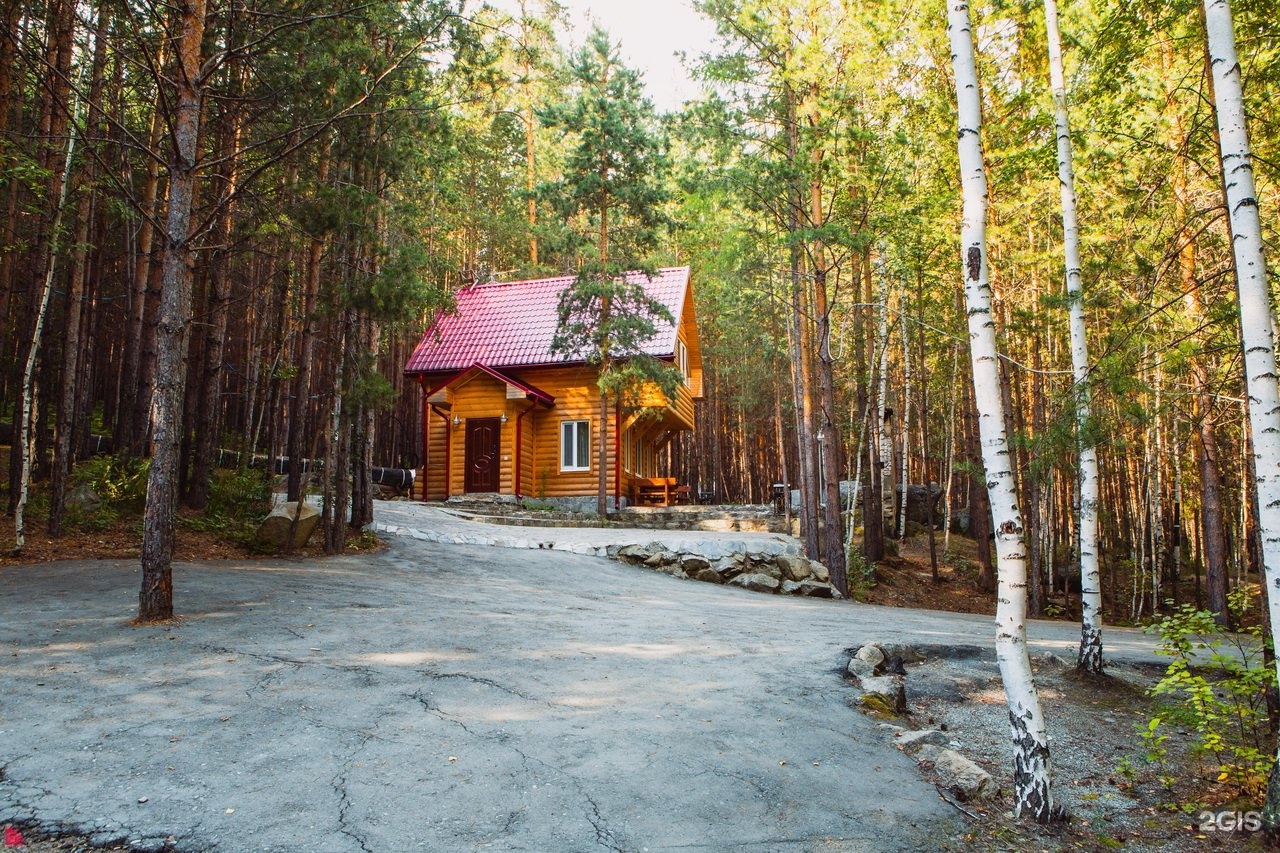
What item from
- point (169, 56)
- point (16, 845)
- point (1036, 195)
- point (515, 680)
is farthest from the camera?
point (1036, 195)

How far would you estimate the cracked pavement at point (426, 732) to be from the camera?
3.34 metres

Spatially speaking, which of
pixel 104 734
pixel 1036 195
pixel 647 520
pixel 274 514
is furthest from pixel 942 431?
pixel 104 734

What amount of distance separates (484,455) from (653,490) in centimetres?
591

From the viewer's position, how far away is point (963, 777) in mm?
4137

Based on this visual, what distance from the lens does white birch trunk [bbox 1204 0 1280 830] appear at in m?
3.74

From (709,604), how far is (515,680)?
5.15 m

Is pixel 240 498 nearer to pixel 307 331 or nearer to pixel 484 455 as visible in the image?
pixel 307 331

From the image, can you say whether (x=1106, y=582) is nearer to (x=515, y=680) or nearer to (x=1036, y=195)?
(x=1036, y=195)

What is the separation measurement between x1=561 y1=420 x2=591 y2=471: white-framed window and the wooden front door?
1909 millimetres

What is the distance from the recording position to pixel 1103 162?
8.67m

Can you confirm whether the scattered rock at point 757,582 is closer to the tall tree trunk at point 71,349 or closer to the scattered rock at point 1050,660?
the scattered rock at point 1050,660

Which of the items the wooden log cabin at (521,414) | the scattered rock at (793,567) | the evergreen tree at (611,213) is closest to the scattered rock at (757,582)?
the scattered rock at (793,567)

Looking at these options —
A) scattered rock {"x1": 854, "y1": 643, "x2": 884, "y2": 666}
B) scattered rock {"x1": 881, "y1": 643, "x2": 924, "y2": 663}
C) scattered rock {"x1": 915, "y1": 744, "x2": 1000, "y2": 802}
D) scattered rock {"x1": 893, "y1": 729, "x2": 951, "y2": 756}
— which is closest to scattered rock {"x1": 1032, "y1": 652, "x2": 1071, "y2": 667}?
scattered rock {"x1": 881, "y1": 643, "x2": 924, "y2": 663}

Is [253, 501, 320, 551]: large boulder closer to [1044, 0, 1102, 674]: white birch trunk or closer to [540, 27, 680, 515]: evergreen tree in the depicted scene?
[540, 27, 680, 515]: evergreen tree
